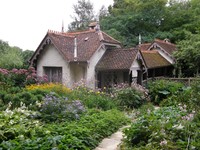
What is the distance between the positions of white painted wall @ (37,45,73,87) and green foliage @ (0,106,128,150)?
30.4 ft

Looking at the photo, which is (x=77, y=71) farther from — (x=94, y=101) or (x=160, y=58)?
(x=160, y=58)

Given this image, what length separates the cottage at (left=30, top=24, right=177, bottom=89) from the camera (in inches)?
665

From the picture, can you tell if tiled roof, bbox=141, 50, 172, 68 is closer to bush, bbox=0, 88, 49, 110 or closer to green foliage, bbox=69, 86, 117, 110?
green foliage, bbox=69, 86, 117, 110

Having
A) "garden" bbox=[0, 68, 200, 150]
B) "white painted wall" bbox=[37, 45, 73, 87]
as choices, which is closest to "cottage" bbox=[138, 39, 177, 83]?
"white painted wall" bbox=[37, 45, 73, 87]

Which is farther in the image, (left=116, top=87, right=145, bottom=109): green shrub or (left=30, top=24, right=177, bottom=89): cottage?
(left=30, top=24, right=177, bottom=89): cottage

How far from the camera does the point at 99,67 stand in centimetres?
1745

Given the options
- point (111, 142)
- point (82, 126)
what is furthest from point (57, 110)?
point (111, 142)

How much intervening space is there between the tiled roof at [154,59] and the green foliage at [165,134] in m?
13.8

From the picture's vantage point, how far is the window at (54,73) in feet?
58.7

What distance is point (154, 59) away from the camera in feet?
72.7

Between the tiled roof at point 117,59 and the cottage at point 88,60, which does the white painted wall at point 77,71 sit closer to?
the cottage at point 88,60

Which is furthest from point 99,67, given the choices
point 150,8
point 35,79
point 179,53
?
point 150,8

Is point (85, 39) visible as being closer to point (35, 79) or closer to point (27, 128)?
point (35, 79)

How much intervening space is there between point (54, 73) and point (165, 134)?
1369cm
